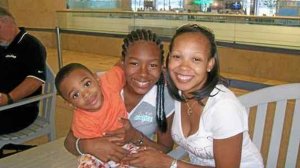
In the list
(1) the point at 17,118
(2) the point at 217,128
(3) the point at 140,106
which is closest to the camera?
(2) the point at 217,128

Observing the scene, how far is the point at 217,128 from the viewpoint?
128cm

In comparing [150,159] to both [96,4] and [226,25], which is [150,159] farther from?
[96,4]

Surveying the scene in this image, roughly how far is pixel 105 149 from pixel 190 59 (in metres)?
0.49

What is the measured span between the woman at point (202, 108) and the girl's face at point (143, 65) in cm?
8

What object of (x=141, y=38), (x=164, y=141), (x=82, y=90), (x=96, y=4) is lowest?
(x=164, y=141)

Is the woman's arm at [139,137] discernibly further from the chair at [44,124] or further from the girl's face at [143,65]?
the chair at [44,124]

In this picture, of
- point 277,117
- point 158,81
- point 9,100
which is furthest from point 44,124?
point 277,117

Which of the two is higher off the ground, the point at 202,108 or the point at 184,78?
the point at 184,78

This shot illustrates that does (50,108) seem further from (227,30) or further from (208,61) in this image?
(227,30)

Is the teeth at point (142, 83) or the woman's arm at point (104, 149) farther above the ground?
the teeth at point (142, 83)

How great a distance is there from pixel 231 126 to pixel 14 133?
5.77 ft

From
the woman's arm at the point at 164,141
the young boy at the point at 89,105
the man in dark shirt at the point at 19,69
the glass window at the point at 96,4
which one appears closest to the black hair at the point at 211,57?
the woman's arm at the point at 164,141

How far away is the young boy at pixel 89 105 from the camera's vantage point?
147cm

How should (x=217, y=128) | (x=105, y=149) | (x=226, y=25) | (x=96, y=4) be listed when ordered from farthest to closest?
1. (x=96, y=4)
2. (x=226, y=25)
3. (x=105, y=149)
4. (x=217, y=128)
